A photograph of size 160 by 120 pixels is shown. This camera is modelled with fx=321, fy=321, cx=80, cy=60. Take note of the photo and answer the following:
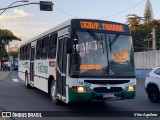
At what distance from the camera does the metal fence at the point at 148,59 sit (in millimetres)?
28406

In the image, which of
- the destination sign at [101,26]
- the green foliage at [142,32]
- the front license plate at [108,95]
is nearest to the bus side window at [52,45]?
the destination sign at [101,26]

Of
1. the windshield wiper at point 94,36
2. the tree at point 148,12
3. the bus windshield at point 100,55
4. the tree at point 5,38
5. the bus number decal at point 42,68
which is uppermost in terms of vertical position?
the tree at point 148,12

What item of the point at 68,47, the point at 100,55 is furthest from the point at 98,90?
the point at 68,47

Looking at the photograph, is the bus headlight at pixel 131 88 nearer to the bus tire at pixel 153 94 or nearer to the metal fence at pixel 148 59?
the bus tire at pixel 153 94

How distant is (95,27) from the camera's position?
34.3 feet

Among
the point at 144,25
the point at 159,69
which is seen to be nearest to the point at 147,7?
the point at 144,25

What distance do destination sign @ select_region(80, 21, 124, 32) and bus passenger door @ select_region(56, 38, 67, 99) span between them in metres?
0.90

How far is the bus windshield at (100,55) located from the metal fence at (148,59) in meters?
18.5

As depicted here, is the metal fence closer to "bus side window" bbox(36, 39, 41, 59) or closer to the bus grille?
"bus side window" bbox(36, 39, 41, 59)

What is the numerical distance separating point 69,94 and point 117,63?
5.92 ft

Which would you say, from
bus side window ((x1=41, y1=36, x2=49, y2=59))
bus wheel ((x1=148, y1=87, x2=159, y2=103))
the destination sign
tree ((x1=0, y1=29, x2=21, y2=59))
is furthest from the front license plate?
tree ((x1=0, y1=29, x2=21, y2=59))

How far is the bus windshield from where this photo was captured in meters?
9.90

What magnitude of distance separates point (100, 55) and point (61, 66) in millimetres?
1646

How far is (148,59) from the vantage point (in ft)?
98.9
